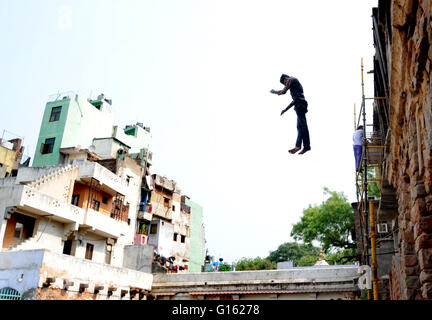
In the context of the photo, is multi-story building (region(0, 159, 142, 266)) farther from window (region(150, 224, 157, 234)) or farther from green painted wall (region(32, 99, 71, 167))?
green painted wall (region(32, 99, 71, 167))

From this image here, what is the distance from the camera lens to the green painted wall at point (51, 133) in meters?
34.7

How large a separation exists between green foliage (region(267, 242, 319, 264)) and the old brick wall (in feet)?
181

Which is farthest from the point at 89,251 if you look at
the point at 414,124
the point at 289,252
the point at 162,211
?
the point at 289,252

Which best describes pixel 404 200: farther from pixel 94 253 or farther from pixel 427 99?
pixel 94 253

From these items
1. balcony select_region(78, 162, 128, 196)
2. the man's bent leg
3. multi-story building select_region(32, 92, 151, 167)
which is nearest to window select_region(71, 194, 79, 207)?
balcony select_region(78, 162, 128, 196)

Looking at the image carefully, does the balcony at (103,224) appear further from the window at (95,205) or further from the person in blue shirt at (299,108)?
the person in blue shirt at (299,108)

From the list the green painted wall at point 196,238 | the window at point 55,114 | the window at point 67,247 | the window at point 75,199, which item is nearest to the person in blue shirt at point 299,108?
the window at point 67,247

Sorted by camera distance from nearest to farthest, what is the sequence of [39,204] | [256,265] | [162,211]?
[39,204]
[162,211]
[256,265]

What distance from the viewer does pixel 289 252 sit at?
59594 millimetres

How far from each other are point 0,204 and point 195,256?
28.4 metres

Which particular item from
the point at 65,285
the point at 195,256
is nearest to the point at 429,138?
the point at 65,285

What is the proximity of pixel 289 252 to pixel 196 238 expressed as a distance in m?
17.6

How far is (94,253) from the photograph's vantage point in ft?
90.3

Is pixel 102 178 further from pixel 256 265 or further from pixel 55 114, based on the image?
pixel 256 265
